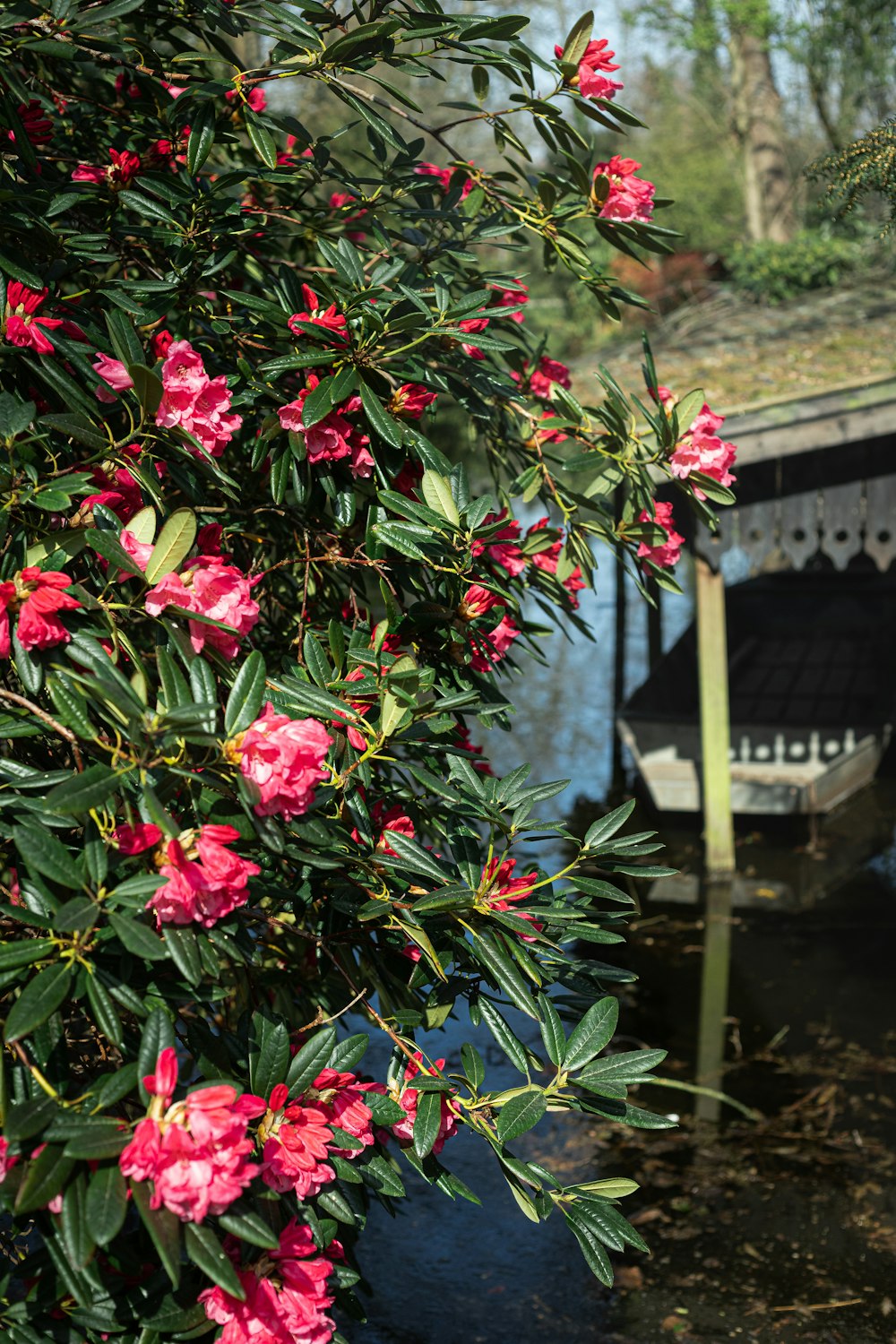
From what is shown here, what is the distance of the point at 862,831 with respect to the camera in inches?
373

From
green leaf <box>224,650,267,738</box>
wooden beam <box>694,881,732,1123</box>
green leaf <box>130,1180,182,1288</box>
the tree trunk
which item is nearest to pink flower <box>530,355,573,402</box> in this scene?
green leaf <box>224,650,267,738</box>

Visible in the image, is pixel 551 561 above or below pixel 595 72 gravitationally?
below

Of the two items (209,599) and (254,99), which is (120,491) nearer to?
(209,599)

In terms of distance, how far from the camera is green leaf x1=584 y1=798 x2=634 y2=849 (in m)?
1.95

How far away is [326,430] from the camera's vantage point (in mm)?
2121

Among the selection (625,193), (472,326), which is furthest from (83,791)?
(625,193)

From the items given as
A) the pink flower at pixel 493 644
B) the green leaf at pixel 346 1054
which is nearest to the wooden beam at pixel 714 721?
the pink flower at pixel 493 644

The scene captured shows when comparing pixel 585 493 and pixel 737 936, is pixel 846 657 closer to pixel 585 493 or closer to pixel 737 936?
pixel 737 936

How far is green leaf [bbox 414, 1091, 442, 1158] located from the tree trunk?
17.9 meters

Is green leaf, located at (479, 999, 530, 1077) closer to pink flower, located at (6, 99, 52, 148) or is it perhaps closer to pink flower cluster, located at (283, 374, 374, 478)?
pink flower cluster, located at (283, 374, 374, 478)

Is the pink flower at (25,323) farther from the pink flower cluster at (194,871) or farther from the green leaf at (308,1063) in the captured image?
the green leaf at (308,1063)

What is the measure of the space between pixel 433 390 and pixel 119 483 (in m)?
0.65

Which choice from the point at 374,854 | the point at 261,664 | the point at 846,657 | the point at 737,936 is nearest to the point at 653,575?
the point at 374,854

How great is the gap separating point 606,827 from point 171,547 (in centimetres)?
83
